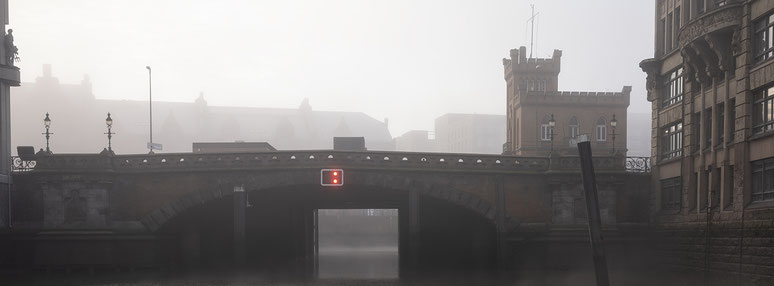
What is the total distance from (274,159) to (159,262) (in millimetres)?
9205

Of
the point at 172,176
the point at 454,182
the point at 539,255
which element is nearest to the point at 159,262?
the point at 172,176

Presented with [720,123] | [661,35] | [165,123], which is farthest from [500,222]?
[165,123]

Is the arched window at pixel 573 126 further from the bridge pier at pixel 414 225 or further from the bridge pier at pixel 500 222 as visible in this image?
the bridge pier at pixel 414 225

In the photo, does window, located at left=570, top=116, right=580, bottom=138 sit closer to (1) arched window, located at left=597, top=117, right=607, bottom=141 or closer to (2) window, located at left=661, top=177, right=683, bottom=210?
(1) arched window, located at left=597, top=117, right=607, bottom=141

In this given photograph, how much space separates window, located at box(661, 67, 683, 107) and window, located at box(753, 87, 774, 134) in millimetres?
9190

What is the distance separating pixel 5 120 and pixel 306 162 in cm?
1781

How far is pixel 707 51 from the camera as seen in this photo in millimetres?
36875

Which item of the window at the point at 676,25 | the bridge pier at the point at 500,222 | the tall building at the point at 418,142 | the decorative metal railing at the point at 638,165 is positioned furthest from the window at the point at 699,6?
the tall building at the point at 418,142

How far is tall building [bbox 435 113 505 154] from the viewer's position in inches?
6363

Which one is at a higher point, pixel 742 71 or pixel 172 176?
pixel 742 71

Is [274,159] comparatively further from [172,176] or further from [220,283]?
[220,283]

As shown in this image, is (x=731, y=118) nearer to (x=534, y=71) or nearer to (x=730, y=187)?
(x=730, y=187)

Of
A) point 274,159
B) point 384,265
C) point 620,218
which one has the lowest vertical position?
point 384,265

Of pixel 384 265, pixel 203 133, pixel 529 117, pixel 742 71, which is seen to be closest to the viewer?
pixel 742 71
